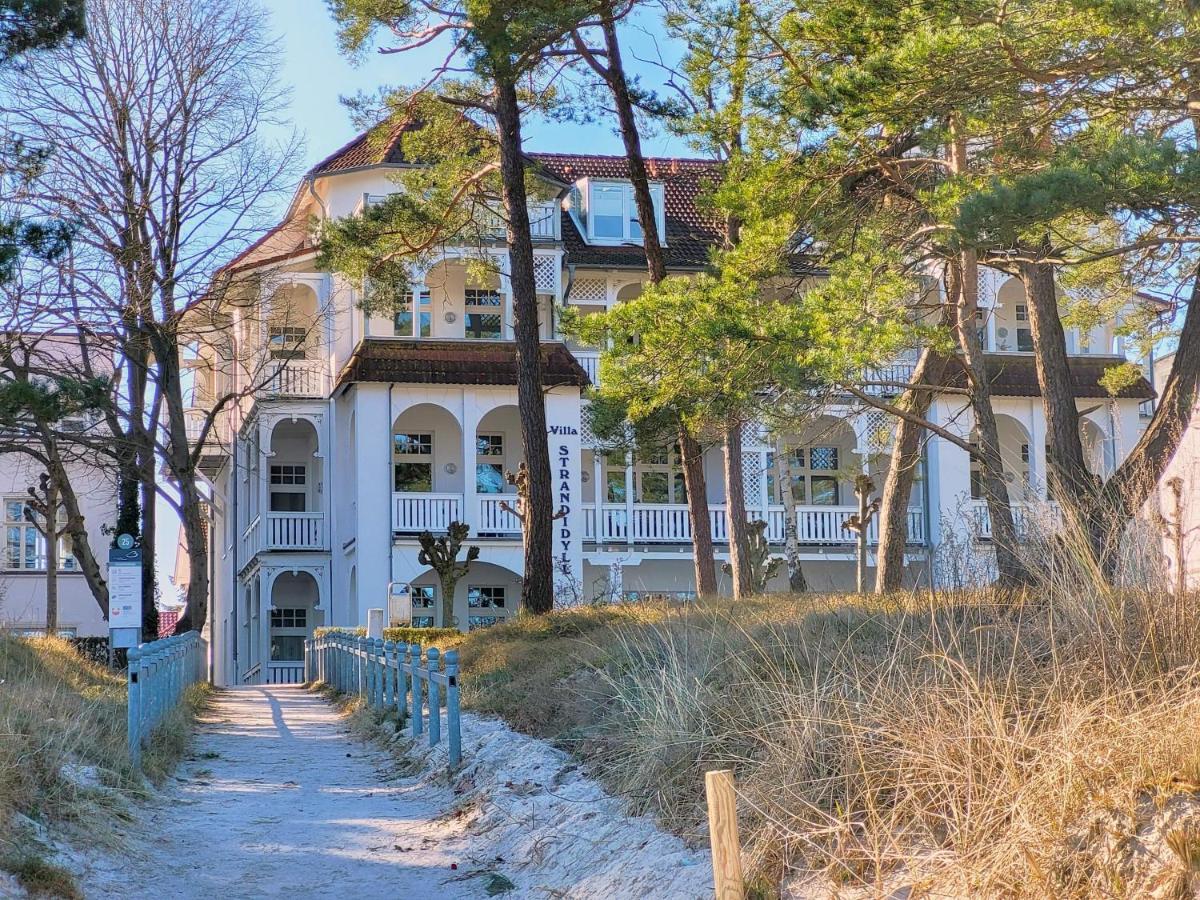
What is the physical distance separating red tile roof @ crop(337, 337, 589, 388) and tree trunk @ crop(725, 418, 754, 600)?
390 inches

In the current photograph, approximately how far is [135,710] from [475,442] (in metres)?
21.0

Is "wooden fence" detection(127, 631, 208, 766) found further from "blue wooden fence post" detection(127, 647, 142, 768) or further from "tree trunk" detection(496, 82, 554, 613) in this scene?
"tree trunk" detection(496, 82, 554, 613)

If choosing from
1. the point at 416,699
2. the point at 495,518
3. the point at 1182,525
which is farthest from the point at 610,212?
the point at 1182,525

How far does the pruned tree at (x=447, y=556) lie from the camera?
2855cm

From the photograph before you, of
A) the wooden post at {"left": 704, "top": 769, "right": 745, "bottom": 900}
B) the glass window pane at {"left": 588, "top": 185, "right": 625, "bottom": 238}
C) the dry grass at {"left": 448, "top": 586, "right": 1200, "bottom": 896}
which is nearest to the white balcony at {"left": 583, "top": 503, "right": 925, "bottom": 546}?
the glass window pane at {"left": 588, "top": 185, "right": 625, "bottom": 238}

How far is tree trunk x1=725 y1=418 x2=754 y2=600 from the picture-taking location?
20969 mm

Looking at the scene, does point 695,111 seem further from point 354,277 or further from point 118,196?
point 118,196

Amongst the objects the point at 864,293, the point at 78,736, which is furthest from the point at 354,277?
the point at 78,736

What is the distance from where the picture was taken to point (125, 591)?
729 inches

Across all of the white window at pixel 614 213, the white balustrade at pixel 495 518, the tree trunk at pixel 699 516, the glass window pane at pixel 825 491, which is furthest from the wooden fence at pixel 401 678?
the glass window pane at pixel 825 491

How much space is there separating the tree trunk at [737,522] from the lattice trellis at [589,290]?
41.9 feet

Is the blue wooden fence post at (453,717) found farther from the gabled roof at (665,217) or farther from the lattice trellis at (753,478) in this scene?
the lattice trellis at (753,478)

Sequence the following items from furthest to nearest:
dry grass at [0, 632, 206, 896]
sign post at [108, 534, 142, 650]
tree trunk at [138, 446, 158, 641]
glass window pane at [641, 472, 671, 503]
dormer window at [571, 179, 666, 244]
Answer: glass window pane at [641, 472, 671, 503]
dormer window at [571, 179, 666, 244]
tree trunk at [138, 446, 158, 641]
sign post at [108, 534, 142, 650]
dry grass at [0, 632, 206, 896]

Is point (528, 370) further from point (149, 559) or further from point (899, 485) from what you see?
point (149, 559)
